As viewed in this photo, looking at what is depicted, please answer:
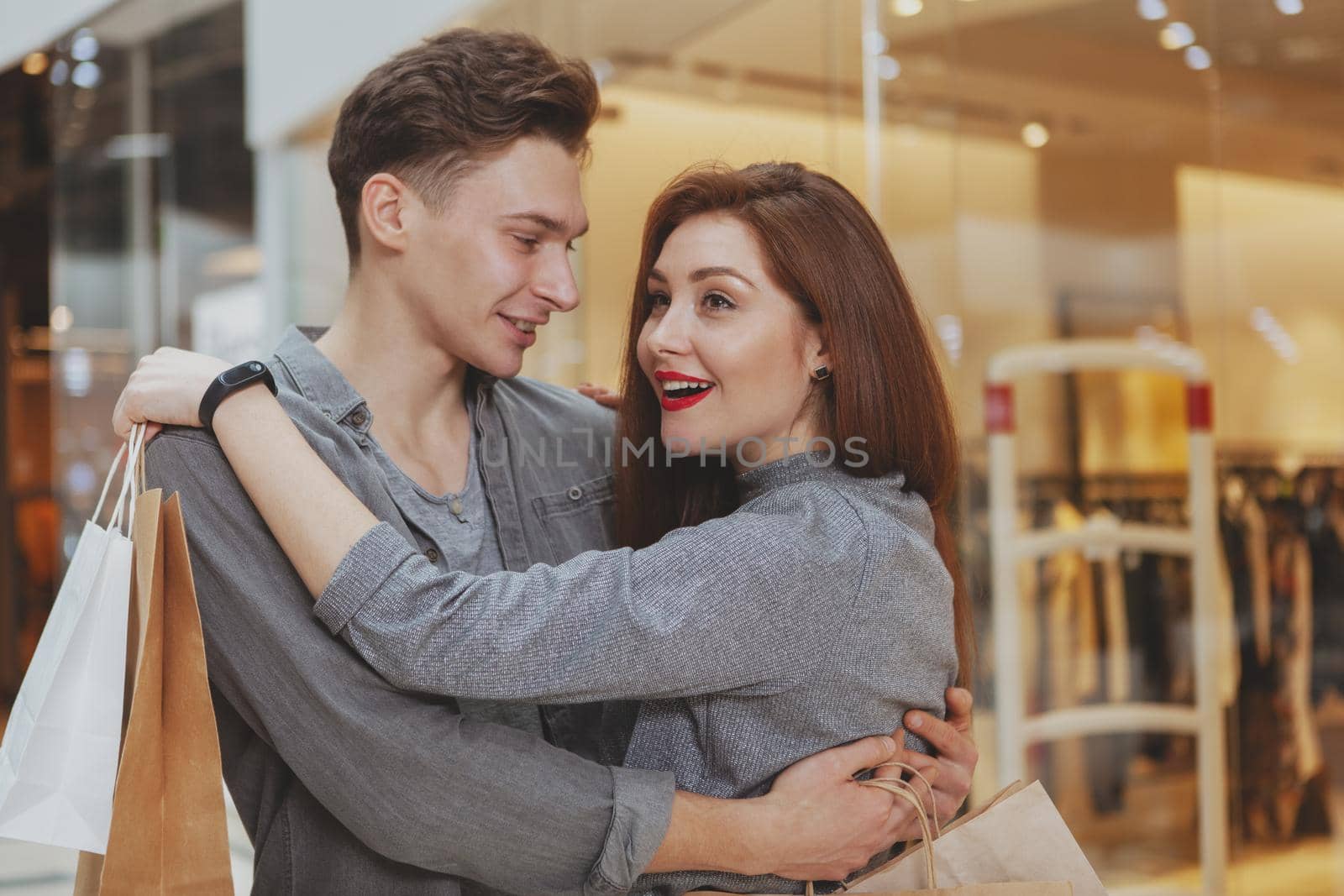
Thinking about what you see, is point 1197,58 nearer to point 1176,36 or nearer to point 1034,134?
point 1176,36

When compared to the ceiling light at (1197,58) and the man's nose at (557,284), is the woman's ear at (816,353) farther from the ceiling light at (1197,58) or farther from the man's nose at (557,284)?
the ceiling light at (1197,58)

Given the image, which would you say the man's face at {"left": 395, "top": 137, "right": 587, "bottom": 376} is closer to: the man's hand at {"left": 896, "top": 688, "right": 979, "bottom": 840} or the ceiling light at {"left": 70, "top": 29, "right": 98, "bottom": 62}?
the man's hand at {"left": 896, "top": 688, "right": 979, "bottom": 840}

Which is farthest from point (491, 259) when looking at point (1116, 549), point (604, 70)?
point (1116, 549)

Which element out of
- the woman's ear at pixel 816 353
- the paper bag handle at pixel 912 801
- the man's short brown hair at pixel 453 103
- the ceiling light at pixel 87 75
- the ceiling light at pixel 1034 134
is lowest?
the paper bag handle at pixel 912 801

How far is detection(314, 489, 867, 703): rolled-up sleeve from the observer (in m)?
1.09

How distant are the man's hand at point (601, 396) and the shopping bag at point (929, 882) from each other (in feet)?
2.34

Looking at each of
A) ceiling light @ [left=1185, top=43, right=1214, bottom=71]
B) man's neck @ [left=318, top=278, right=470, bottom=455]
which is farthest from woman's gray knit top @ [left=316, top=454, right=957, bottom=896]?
ceiling light @ [left=1185, top=43, right=1214, bottom=71]

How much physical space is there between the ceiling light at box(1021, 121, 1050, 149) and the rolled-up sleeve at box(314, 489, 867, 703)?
295cm

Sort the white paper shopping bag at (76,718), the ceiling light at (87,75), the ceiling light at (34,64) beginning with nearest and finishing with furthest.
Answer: the white paper shopping bag at (76,718) < the ceiling light at (34,64) < the ceiling light at (87,75)

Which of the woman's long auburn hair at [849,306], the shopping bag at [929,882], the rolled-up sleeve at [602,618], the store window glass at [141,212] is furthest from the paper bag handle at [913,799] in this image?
the store window glass at [141,212]

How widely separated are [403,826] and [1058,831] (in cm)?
60

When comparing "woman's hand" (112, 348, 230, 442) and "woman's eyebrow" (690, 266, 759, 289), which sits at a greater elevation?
"woman's eyebrow" (690, 266, 759, 289)

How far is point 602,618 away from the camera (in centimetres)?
109

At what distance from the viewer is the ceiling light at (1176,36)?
346 centimetres
